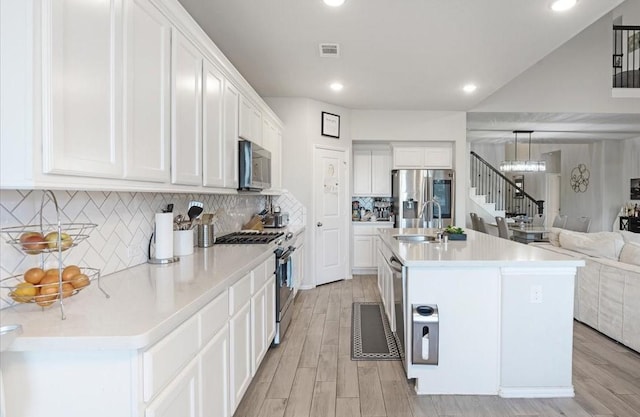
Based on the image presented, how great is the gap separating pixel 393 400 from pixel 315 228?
3171 mm

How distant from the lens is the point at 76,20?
48.4 inches

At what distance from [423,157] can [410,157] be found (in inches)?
8.6

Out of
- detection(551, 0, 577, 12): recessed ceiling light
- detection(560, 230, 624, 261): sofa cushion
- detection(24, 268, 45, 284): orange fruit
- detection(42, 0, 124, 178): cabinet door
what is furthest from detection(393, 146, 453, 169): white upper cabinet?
detection(24, 268, 45, 284): orange fruit

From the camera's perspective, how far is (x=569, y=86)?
19.1 feet

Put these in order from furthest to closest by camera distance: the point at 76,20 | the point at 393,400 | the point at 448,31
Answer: the point at 448,31 → the point at 393,400 → the point at 76,20

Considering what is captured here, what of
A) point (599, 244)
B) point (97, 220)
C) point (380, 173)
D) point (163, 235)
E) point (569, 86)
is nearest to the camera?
point (97, 220)


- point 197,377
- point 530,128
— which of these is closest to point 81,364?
point 197,377

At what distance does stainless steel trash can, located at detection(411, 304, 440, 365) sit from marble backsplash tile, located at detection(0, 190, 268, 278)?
179 centimetres

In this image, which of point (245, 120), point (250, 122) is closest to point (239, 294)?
point (245, 120)

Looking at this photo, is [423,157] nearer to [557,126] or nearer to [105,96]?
[557,126]

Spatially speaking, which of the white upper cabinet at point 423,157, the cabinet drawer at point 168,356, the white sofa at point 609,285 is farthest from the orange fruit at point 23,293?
the white upper cabinet at point 423,157

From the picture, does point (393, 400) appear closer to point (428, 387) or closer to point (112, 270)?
point (428, 387)

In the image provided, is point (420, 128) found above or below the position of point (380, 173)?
above

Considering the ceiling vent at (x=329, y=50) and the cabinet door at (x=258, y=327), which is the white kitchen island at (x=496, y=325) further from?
the ceiling vent at (x=329, y=50)
